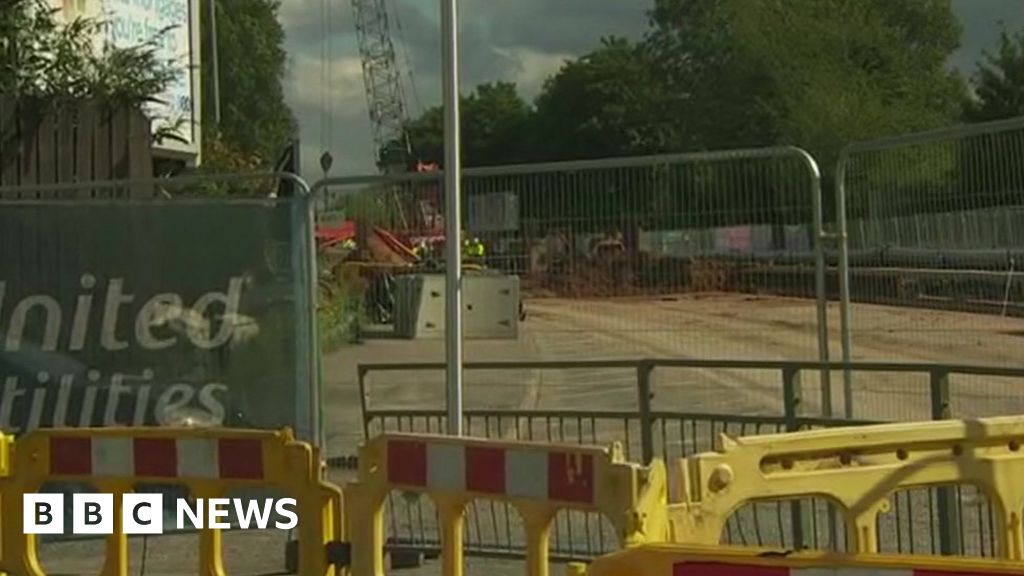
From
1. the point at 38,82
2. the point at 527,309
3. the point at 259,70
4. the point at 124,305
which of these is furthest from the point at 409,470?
the point at 259,70

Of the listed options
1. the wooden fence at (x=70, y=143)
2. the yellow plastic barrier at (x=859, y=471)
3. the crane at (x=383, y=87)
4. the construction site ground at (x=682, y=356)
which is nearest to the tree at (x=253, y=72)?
the crane at (x=383, y=87)

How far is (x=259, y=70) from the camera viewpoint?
71.2 metres

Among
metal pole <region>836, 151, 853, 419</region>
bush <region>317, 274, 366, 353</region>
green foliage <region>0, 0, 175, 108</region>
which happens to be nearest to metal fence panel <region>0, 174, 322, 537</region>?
bush <region>317, 274, 366, 353</region>

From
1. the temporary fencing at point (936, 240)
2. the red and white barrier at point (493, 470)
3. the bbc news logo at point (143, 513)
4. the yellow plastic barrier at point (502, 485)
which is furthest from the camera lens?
the temporary fencing at point (936, 240)

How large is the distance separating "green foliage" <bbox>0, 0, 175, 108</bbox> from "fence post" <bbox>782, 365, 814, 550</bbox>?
875 cm

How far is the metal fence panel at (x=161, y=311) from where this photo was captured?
29.9ft

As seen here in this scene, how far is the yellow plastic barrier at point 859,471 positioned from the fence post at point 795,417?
1.93 meters

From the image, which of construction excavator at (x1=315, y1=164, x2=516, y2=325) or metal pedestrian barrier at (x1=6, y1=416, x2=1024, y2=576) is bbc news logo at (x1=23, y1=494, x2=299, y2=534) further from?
construction excavator at (x1=315, y1=164, x2=516, y2=325)

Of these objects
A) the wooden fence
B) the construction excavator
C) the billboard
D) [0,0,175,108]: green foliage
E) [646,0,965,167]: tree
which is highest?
[646,0,965,167]: tree

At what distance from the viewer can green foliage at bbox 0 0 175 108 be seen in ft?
48.6

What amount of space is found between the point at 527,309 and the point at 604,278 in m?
0.50

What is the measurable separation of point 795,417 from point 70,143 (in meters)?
8.53

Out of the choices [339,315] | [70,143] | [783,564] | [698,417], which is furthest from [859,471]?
[70,143]

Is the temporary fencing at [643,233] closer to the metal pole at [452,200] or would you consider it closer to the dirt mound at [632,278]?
the dirt mound at [632,278]
